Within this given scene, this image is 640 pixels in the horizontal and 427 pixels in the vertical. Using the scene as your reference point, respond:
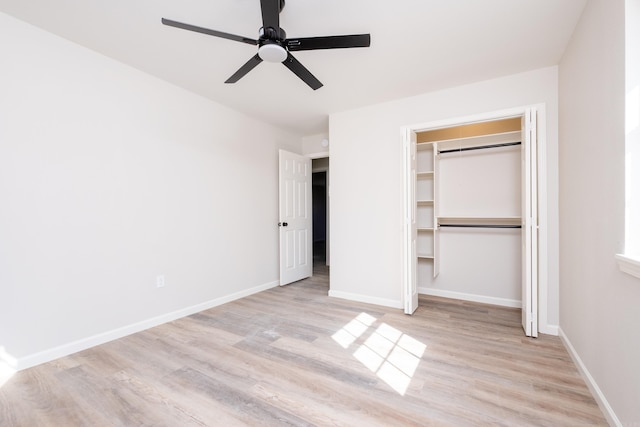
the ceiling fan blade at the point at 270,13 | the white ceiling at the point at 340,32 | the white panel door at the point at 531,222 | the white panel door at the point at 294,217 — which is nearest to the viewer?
the ceiling fan blade at the point at 270,13

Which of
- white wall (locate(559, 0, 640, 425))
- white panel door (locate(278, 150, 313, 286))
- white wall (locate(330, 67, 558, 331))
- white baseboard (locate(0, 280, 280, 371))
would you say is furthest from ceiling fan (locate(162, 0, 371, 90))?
white baseboard (locate(0, 280, 280, 371))

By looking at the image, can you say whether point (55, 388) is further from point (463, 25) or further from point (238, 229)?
point (463, 25)

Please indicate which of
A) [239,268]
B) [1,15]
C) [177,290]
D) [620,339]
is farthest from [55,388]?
[620,339]

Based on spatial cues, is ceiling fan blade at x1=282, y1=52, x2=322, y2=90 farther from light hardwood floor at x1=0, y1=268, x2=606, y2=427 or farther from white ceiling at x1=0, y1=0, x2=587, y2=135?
light hardwood floor at x1=0, y1=268, x2=606, y2=427

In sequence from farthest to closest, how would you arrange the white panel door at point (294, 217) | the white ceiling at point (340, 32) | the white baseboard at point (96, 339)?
the white panel door at point (294, 217) → the white baseboard at point (96, 339) → the white ceiling at point (340, 32)

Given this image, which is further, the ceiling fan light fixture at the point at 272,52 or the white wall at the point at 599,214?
the ceiling fan light fixture at the point at 272,52

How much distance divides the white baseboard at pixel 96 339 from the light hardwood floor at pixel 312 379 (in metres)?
0.07

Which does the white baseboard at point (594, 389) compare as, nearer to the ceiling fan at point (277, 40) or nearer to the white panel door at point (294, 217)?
the ceiling fan at point (277, 40)

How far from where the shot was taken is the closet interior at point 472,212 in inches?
131

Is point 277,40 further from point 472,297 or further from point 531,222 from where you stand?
point 472,297

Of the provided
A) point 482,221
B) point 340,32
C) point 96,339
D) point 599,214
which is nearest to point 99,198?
point 96,339

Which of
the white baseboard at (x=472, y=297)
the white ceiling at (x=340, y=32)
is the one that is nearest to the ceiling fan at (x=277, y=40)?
the white ceiling at (x=340, y=32)

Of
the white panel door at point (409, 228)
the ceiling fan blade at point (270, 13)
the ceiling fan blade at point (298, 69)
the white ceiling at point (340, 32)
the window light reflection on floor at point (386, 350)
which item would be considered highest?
the white ceiling at point (340, 32)

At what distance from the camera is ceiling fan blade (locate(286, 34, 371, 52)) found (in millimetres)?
1706
